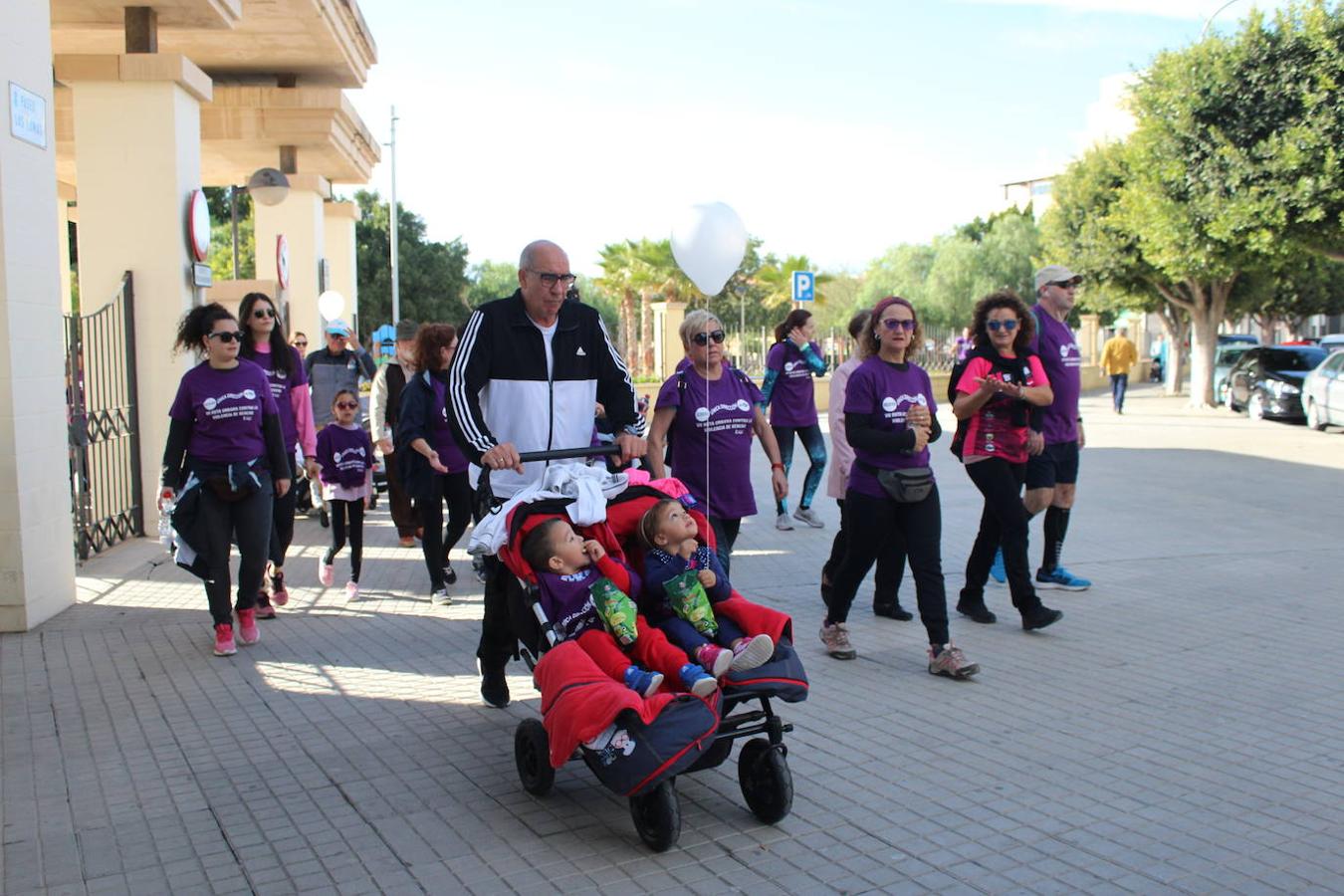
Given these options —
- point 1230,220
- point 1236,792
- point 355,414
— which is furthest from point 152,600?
point 1230,220

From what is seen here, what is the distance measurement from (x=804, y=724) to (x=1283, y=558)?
238 inches

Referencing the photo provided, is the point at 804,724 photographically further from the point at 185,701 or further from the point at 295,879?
the point at 185,701

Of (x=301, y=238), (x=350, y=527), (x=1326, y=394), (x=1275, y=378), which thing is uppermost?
(x=301, y=238)

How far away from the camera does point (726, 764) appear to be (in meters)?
5.11

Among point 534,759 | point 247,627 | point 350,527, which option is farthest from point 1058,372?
point 247,627

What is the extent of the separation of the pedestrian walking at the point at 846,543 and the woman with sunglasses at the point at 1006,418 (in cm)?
66

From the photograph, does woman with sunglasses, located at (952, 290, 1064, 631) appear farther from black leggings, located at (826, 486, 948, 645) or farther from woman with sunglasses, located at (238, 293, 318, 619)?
woman with sunglasses, located at (238, 293, 318, 619)

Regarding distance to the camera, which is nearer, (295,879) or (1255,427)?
(295,879)

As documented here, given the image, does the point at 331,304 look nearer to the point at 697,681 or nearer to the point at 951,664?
the point at 951,664

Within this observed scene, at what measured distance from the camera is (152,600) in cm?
841

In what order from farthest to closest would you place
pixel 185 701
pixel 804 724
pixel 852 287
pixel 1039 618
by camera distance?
pixel 852 287 → pixel 1039 618 → pixel 185 701 → pixel 804 724

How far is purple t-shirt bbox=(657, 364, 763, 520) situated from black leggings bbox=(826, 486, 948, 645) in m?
0.60

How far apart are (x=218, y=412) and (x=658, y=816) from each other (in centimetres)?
386

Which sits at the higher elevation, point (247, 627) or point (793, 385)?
point (793, 385)
